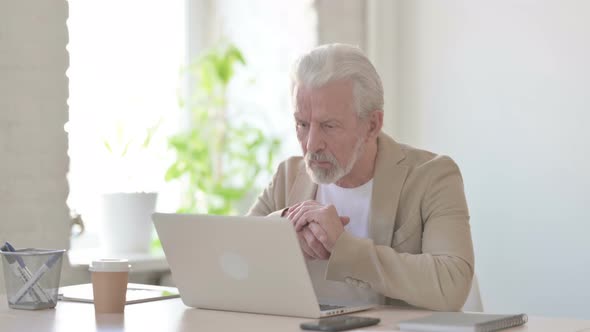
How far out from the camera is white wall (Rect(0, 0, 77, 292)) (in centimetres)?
293

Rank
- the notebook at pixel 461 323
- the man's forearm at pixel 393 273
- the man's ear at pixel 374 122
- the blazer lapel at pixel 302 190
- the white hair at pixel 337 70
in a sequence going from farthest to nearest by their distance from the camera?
the blazer lapel at pixel 302 190
the man's ear at pixel 374 122
the white hair at pixel 337 70
the man's forearm at pixel 393 273
the notebook at pixel 461 323

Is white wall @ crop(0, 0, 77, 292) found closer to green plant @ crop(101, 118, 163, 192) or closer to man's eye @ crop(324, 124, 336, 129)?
green plant @ crop(101, 118, 163, 192)

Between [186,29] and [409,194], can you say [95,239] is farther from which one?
[409,194]

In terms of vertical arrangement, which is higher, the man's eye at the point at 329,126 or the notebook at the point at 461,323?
the man's eye at the point at 329,126

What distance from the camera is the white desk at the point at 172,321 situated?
1749 mm

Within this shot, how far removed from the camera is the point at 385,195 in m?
2.38

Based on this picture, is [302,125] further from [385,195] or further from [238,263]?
[238,263]

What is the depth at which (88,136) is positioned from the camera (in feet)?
12.1

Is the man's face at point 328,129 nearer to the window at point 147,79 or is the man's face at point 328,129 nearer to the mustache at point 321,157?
the mustache at point 321,157

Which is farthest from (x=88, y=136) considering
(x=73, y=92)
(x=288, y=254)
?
(x=288, y=254)

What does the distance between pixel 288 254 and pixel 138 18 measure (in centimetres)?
235

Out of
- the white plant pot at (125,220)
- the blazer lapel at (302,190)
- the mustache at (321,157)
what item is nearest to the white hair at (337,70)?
the mustache at (321,157)

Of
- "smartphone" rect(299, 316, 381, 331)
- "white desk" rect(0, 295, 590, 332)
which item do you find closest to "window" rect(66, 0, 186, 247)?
"white desk" rect(0, 295, 590, 332)

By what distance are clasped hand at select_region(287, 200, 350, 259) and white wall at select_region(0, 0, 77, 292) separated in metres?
1.16
